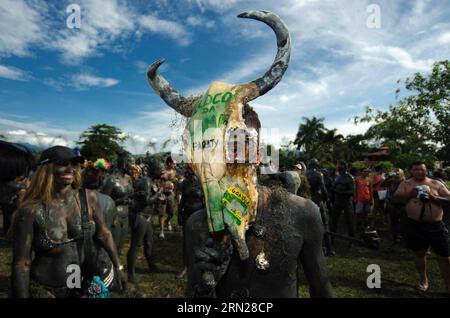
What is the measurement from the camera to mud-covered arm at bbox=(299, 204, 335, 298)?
1944 mm

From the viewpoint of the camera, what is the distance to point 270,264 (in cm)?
196

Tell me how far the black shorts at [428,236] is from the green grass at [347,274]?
3.10 feet

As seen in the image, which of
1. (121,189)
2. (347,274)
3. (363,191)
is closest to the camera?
(121,189)

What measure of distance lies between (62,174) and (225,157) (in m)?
2.15

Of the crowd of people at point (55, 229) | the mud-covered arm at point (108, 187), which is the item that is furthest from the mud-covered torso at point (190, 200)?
the crowd of people at point (55, 229)

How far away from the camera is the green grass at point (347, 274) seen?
237 inches

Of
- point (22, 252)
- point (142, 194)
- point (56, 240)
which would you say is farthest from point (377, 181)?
point (22, 252)

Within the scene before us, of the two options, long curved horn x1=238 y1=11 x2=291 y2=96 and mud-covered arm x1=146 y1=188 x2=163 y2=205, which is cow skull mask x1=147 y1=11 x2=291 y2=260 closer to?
long curved horn x1=238 y1=11 x2=291 y2=96

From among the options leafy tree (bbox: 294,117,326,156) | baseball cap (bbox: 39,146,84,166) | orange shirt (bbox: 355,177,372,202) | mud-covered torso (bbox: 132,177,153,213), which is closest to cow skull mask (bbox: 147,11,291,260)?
baseball cap (bbox: 39,146,84,166)

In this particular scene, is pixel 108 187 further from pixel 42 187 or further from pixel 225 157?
pixel 225 157

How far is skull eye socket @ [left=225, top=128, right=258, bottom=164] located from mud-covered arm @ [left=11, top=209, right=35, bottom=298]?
2179 millimetres

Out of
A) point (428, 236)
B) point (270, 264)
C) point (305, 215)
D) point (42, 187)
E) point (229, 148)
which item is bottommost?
point (428, 236)
